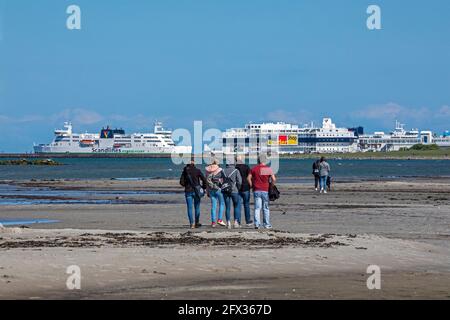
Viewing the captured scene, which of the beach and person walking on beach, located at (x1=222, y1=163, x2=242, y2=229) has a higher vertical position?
person walking on beach, located at (x1=222, y1=163, x2=242, y2=229)

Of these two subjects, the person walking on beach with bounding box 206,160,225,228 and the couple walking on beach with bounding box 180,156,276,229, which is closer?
the couple walking on beach with bounding box 180,156,276,229

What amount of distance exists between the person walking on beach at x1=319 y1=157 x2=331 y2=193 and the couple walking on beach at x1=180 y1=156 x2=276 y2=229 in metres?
19.7

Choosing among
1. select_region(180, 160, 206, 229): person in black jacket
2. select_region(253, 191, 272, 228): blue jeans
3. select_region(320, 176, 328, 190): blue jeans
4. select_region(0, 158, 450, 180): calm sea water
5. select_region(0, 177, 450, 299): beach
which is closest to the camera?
select_region(0, 177, 450, 299): beach

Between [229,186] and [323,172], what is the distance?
828 inches

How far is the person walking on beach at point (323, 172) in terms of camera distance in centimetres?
4226

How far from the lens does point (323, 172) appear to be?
42938 millimetres

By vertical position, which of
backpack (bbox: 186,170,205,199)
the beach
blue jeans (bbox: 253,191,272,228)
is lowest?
the beach

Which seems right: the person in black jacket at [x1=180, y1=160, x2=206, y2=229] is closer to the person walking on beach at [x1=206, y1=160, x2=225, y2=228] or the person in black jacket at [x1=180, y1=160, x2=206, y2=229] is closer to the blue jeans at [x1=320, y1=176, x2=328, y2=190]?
the person walking on beach at [x1=206, y1=160, x2=225, y2=228]

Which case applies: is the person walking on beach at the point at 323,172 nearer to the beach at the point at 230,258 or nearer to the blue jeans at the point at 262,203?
the beach at the point at 230,258

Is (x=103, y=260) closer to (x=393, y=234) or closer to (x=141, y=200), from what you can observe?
(x=393, y=234)

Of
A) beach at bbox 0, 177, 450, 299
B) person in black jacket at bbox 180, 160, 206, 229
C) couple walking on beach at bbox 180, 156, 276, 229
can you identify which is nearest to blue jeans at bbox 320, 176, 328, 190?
beach at bbox 0, 177, 450, 299

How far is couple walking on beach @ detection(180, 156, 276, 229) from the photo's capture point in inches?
862

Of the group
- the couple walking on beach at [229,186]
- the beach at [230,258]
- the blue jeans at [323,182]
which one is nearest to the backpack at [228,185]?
the couple walking on beach at [229,186]
